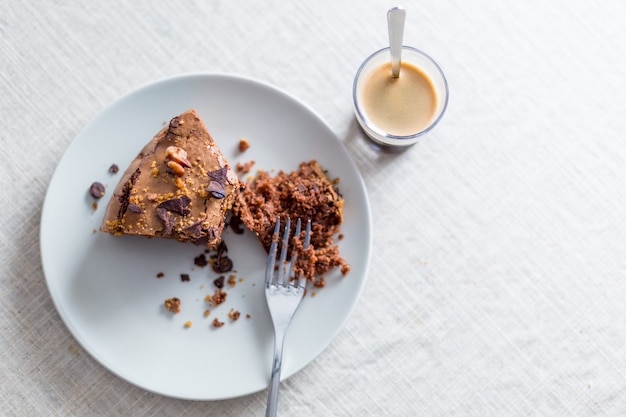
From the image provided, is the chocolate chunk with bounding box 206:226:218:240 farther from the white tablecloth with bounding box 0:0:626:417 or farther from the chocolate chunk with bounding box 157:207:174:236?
the white tablecloth with bounding box 0:0:626:417

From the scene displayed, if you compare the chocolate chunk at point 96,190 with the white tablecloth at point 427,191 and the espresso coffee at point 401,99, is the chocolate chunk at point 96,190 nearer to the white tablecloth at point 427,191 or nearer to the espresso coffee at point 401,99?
the white tablecloth at point 427,191

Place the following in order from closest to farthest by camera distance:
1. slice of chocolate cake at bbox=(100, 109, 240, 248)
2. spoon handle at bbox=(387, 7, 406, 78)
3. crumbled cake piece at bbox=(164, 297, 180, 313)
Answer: spoon handle at bbox=(387, 7, 406, 78)
slice of chocolate cake at bbox=(100, 109, 240, 248)
crumbled cake piece at bbox=(164, 297, 180, 313)

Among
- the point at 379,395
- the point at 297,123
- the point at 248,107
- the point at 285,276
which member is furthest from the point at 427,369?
the point at 248,107

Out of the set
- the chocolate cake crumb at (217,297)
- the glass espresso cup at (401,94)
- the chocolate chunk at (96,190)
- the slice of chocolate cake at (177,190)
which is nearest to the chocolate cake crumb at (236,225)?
the slice of chocolate cake at (177,190)

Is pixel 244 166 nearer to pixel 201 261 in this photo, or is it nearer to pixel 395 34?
pixel 201 261

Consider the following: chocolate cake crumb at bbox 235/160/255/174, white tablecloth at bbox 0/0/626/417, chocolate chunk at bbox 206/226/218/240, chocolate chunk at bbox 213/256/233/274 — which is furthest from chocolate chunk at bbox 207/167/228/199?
white tablecloth at bbox 0/0/626/417

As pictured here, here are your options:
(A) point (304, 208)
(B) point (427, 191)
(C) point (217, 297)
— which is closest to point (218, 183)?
(A) point (304, 208)
